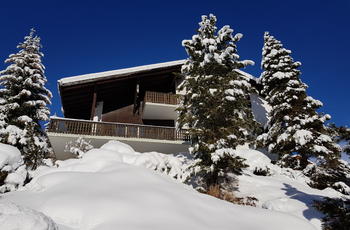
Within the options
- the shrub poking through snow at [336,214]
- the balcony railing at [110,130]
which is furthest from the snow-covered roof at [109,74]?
the shrub poking through snow at [336,214]

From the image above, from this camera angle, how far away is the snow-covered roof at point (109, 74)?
15.4m

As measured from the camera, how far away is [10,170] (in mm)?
7277

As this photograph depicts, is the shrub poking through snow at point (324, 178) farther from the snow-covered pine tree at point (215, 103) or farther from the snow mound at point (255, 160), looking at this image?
the snow-covered pine tree at point (215, 103)

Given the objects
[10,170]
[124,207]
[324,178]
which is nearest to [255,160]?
[324,178]

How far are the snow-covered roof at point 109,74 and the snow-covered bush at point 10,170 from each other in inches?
322

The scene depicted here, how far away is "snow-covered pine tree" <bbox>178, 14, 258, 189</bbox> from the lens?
422 inches

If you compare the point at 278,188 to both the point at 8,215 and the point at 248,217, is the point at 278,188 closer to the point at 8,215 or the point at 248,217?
the point at 248,217

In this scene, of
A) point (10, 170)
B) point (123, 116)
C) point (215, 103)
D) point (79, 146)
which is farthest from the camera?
point (123, 116)

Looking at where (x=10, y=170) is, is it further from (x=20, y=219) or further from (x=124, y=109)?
(x=124, y=109)

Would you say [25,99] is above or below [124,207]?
above

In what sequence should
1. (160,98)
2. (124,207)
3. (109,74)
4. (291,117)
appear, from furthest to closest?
(160,98) < (109,74) < (291,117) < (124,207)

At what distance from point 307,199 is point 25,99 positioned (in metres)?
16.4

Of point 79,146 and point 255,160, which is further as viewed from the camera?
point 255,160

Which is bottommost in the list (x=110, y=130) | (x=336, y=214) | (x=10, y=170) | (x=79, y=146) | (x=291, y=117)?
(x=336, y=214)
